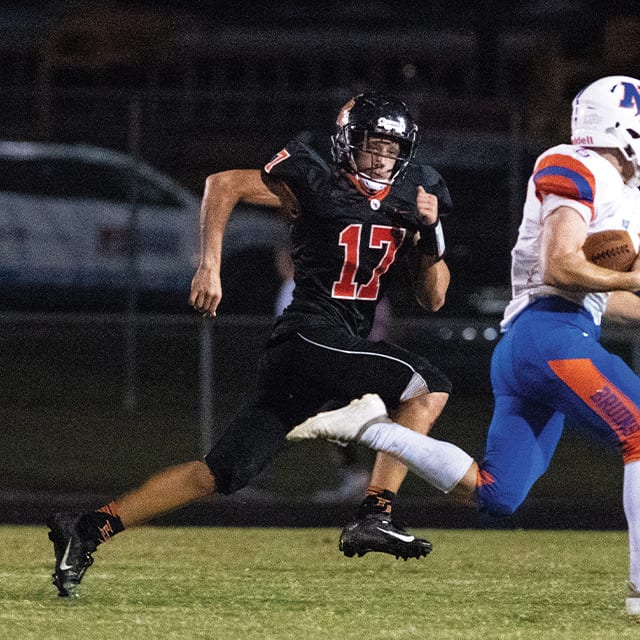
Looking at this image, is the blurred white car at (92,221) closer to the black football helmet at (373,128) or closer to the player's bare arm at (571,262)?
the black football helmet at (373,128)

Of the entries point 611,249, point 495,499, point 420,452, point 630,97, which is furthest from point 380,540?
point 630,97

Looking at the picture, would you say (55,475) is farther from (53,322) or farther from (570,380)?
(570,380)

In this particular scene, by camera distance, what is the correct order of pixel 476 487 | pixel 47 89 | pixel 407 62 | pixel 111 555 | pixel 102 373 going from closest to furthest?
pixel 476 487, pixel 111 555, pixel 102 373, pixel 47 89, pixel 407 62

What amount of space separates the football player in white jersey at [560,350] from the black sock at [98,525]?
0.76m

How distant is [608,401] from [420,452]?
0.63m

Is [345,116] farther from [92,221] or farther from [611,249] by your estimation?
[92,221]

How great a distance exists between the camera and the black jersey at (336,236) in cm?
562

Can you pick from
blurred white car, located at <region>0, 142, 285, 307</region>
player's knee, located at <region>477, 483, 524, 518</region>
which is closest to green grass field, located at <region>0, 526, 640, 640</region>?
player's knee, located at <region>477, 483, 524, 518</region>

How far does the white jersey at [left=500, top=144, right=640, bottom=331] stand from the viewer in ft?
17.7

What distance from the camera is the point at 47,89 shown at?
40.8ft

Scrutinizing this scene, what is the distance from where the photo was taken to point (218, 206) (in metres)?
5.59

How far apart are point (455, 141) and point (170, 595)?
7.47 m

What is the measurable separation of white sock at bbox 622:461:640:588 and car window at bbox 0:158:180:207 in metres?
7.63

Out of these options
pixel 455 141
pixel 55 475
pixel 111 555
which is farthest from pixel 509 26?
pixel 111 555
